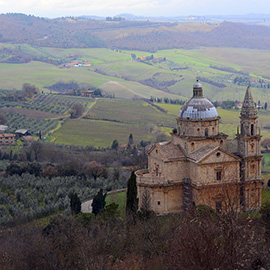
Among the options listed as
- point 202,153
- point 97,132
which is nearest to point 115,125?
point 97,132

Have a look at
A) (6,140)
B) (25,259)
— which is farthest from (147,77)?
(25,259)

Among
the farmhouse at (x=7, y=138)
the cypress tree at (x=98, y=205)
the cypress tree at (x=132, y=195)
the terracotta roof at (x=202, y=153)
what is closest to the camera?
the cypress tree at (x=132, y=195)

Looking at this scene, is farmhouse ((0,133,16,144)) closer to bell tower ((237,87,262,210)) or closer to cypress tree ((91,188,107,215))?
cypress tree ((91,188,107,215))

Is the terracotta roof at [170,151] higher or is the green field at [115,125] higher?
the terracotta roof at [170,151]

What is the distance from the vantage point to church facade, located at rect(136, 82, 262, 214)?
168 ft

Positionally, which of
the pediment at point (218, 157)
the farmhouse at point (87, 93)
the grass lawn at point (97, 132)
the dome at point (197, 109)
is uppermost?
the dome at point (197, 109)

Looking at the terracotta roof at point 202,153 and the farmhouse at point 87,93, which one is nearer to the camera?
the terracotta roof at point 202,153

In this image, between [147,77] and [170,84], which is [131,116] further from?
[147,77]

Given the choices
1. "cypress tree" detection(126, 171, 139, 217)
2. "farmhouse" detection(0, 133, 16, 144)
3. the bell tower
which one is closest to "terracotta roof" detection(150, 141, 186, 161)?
"cypress tree" detection(126, 171, 139, 217)

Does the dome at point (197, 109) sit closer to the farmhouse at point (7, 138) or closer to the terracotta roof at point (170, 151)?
the terracotta roof at point (170, 151)

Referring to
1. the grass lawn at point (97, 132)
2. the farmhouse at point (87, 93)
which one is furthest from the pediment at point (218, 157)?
the farmhouse at point (87, 93)

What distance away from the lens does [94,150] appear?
3686 inches

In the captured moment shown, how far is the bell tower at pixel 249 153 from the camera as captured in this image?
5219 cm

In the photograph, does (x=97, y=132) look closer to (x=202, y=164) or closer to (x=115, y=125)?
(x=115, y=125)
